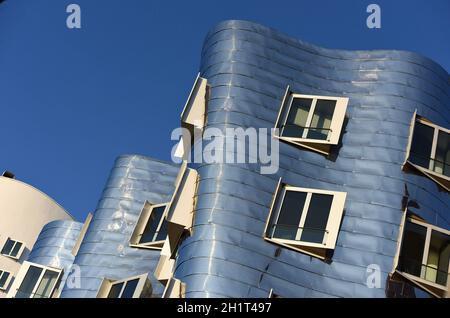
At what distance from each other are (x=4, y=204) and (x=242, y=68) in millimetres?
23808

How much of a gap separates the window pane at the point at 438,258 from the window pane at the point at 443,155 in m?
1.85

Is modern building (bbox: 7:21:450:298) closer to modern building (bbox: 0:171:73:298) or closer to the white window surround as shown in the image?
the white window surround

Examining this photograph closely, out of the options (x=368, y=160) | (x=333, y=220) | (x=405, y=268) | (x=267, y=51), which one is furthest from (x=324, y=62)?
(x=405, y=268)

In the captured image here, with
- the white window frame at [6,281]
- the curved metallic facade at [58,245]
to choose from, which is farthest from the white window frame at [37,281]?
the white window frame at [6,281]

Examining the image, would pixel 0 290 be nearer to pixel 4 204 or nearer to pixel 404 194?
pixel 4 204

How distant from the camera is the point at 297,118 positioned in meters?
16.2

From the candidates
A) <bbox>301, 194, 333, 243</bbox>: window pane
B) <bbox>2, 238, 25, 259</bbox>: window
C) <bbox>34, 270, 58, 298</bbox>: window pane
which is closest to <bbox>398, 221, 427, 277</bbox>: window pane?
<bbox>301, 194, 333, 243</bbox>: window pane

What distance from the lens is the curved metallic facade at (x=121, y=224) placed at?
19000 millimetres

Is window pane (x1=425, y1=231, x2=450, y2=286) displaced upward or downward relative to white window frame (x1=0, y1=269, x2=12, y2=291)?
downward

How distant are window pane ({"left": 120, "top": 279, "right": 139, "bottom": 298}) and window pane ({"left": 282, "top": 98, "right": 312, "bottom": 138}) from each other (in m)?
5.04

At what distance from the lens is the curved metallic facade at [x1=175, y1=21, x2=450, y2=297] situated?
1391cm

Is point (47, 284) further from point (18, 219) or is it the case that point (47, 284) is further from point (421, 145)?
point (421, 145)

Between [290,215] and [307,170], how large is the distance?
51.7 inches

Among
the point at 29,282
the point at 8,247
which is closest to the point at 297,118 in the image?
the point at 29,282
